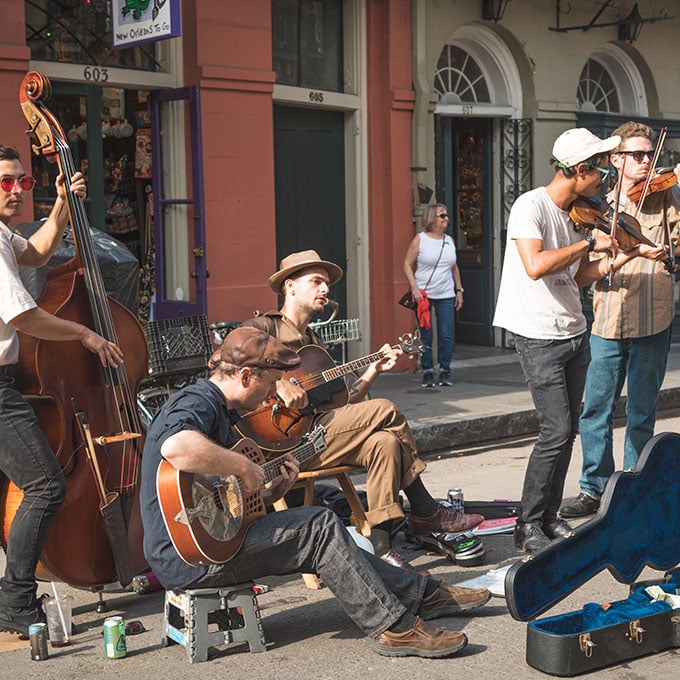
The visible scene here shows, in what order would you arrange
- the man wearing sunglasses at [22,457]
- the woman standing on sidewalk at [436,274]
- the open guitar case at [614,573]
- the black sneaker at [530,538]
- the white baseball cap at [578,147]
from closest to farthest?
the open guitar case at [614,573], the man wearing sunglasses at [22,457], the white baseball cap at [578,147], the black sneaker at [530,538], the woman standing on sidewalk at [436,274]

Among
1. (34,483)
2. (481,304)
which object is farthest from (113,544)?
(481,304)

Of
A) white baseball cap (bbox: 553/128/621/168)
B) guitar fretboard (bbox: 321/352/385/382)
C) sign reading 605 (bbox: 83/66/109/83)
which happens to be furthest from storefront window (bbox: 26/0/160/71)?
white baseball cap (bbox: 553/128/621/168)

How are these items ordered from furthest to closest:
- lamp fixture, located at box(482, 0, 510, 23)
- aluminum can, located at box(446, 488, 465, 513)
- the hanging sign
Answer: lamp fixture, located at box(482, 0, 510, 23) → the hanging sign → aluminum can, located at box(446, 488, 465, 513)

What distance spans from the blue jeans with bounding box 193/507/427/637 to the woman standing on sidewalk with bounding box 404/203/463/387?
674cm

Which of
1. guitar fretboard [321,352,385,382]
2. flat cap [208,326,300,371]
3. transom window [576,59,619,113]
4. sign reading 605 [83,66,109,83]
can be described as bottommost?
guitar fretboard [321,352,385,382]

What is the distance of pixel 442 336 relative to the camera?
1119 centimetres

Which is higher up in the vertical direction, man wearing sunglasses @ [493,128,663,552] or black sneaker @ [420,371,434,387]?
man wearing sunglasses @ [493,128,663,552]

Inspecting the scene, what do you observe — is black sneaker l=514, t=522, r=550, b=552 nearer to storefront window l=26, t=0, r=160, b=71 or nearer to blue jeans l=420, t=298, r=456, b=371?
blue jeans l=420, t=298, r=456, b=371

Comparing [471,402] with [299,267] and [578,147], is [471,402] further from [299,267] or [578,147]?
[578,147]

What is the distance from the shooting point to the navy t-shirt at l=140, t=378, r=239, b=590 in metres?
4.31

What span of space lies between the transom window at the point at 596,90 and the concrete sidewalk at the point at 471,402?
12.0ft

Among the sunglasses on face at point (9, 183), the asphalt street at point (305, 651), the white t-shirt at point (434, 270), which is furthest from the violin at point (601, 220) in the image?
the white t-shirt at point (434, 270)

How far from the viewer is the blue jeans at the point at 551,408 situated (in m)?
5.70

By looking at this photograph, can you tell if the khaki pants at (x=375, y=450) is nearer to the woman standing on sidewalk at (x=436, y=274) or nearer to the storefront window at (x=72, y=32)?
the storefront window at (x=72, y=32)
